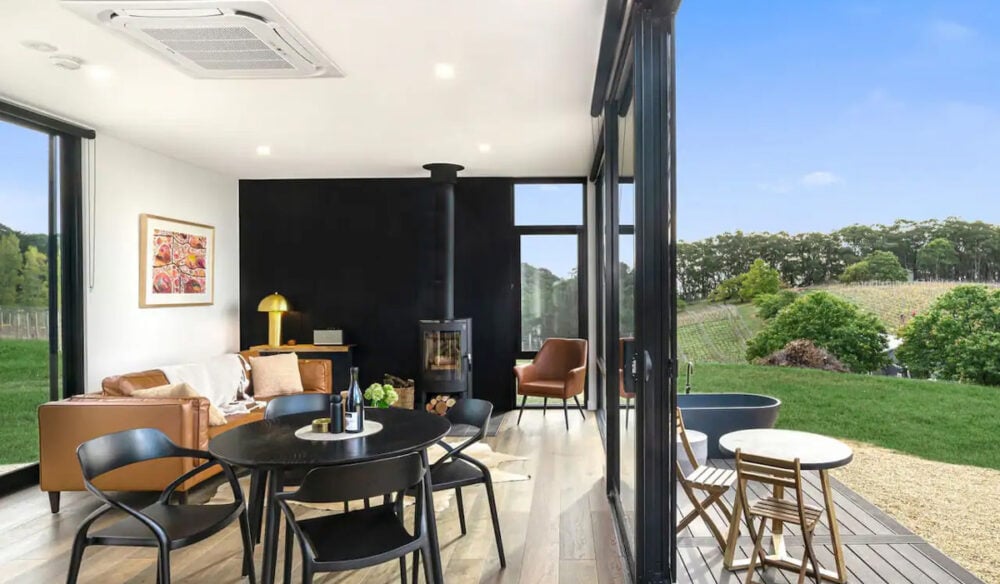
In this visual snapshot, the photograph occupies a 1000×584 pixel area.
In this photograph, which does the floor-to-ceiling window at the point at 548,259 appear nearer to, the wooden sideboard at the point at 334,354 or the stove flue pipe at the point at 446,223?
the stove flue pipe at the point at 446,223

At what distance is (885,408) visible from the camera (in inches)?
302

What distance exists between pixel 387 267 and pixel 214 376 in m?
2.29

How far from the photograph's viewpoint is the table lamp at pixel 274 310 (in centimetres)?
705

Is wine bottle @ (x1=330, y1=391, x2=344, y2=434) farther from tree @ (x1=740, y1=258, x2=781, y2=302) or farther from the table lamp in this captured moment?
tree @ (x1=740, y1=258, x2=781, y2=302)

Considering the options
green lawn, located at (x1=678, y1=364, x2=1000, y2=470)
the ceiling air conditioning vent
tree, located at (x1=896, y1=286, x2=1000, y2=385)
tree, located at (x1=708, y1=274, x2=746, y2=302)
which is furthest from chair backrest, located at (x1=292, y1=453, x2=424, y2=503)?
tree, located at (x1=708, y1=274, x2=746, y2=302)

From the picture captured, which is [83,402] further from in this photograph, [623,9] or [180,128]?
[623,9]

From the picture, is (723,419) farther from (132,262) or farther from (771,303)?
(132,262)

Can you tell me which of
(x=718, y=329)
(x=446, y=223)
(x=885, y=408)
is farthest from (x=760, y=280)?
(x=446, y=223)

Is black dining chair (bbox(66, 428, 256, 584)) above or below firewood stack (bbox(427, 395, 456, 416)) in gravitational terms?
above

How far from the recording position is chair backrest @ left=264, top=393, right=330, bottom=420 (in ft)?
11.9

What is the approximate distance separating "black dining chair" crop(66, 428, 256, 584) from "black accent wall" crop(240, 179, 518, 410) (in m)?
4.50

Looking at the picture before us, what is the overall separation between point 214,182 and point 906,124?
692cm

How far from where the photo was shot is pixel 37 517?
3934 mm

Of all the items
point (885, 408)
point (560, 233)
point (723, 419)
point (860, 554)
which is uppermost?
point (560, 233)
